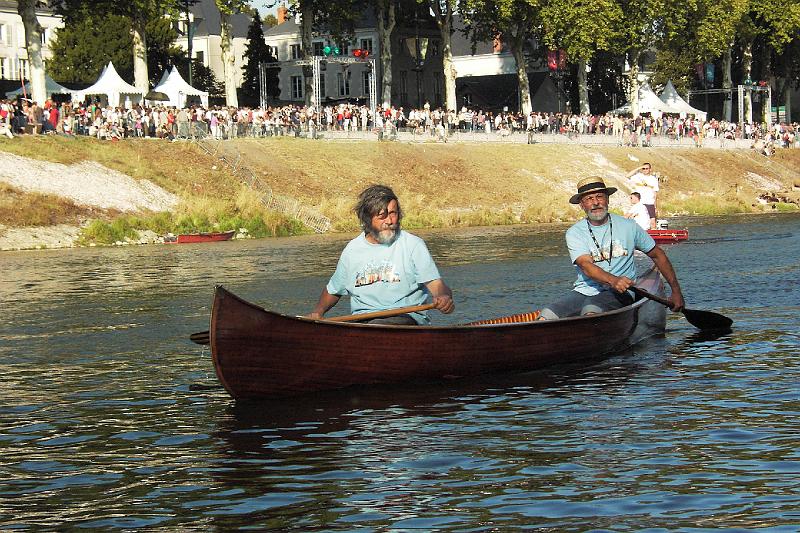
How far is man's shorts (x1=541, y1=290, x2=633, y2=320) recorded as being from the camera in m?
16.2

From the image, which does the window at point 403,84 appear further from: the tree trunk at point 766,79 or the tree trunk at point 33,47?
the tree trunk at point 33,47

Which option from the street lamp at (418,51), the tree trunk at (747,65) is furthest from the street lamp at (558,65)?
the tree trunk at (747,65)

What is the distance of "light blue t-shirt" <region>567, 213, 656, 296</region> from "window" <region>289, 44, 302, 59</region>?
322 feet

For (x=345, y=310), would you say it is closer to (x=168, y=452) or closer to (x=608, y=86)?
(x=168, y=452)

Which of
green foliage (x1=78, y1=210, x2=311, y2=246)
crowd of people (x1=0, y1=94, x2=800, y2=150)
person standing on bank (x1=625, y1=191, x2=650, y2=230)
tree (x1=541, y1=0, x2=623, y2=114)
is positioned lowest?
green foliage (x1=78, y1=210, x2=311, y2=246)

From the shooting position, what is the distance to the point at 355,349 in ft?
45.2

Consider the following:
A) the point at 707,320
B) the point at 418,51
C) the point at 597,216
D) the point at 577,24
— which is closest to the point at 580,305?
the point at 597,216

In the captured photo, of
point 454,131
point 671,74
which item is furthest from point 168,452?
point 671,74

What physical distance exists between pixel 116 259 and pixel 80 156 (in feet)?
44.0

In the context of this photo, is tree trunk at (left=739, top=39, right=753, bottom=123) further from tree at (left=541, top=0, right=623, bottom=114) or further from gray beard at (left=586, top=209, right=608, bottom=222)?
gray beard at (left=586, top=209, right=608, bottom=222)

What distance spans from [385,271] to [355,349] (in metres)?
0.87

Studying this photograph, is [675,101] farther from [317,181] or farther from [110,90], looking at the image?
[110,90]

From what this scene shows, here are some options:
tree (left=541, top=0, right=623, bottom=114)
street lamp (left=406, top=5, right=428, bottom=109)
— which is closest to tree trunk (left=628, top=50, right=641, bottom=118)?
tree (left=541, top=0, right=623, bottom=114)

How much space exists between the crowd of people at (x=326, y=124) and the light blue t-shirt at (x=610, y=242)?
39016 millimetres
